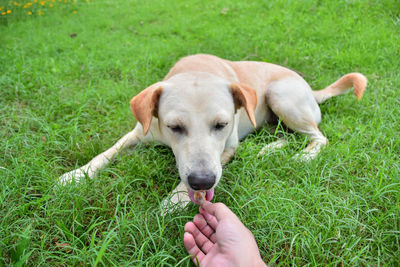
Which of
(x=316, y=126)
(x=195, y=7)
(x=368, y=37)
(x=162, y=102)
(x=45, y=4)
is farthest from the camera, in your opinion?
(x=45, y=4)

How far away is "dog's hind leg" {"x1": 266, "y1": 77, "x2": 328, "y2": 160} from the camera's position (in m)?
3.16

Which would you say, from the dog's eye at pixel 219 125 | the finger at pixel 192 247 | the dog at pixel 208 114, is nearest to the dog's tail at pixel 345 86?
the dog at pixel 208 114

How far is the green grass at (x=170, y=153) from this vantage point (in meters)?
1.92

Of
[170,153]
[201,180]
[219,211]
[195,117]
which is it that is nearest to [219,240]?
[219,211]

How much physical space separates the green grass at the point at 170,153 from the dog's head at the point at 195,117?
1.19 ft

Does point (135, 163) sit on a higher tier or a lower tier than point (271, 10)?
lower

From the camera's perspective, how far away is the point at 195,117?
217 centimetres

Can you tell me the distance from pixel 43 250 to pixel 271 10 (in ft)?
18.7

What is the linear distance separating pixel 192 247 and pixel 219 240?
200 mm

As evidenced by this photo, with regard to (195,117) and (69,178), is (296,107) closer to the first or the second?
(195,117)

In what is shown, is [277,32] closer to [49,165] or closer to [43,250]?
[49,165]

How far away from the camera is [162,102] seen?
238 centimetres

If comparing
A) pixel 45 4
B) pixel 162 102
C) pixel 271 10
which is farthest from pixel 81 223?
pixel 45 4

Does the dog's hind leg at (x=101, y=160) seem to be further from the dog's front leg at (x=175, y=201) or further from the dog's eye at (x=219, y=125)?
the dog's eye at (x=219, y=125)
